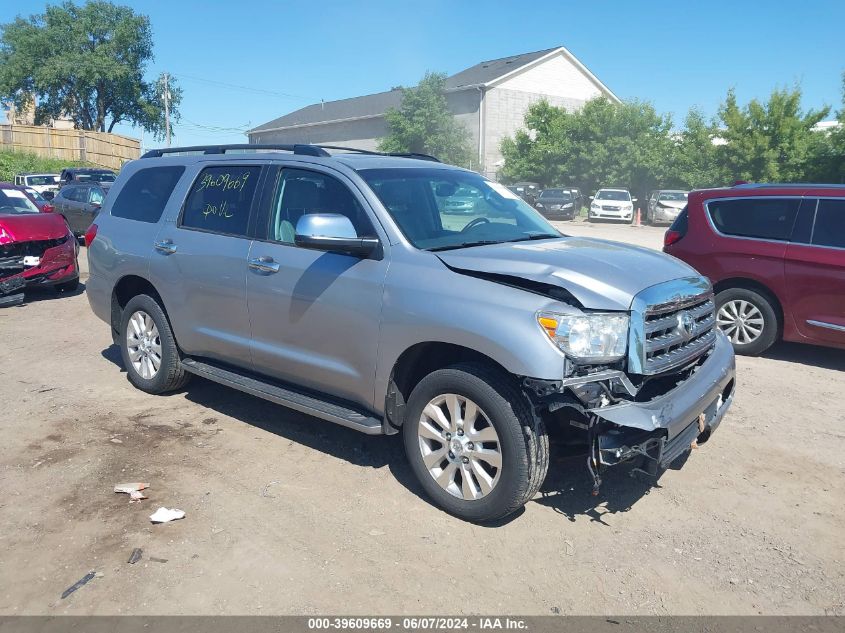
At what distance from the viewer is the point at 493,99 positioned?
144 feet

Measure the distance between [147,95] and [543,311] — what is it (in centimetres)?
6495

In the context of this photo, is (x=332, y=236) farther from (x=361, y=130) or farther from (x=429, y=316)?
(x=361, y=130)

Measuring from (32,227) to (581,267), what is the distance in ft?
29.1

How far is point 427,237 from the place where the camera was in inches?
172

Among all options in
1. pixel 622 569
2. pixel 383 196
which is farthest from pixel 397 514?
pixel 383 196

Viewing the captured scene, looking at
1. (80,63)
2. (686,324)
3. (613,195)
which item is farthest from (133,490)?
(80,63)

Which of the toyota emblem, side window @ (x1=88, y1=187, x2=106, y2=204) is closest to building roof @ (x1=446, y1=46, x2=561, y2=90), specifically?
side window @ (x1=88, y1=187, x2=106, y2=204)

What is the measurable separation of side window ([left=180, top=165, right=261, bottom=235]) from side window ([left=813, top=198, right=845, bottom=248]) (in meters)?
5.51

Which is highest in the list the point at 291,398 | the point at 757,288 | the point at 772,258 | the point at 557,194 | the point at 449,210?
the point at 449,210

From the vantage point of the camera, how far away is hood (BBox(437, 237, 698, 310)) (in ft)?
11.9

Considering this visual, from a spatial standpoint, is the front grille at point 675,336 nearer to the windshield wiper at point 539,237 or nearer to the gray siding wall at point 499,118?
the windshield wiper at point 539,237

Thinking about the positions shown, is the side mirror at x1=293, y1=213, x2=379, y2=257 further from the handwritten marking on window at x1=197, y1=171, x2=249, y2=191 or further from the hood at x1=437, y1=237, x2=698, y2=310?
the handwritten marking on window at x1=197, y1=171, x2=249, y2=191

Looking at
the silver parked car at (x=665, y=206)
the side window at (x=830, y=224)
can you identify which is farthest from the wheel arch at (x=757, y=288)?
the silver parked car at (x=665, y=206)

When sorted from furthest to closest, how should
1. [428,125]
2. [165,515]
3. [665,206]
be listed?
[428,125]
[665,206]
[165,515]
